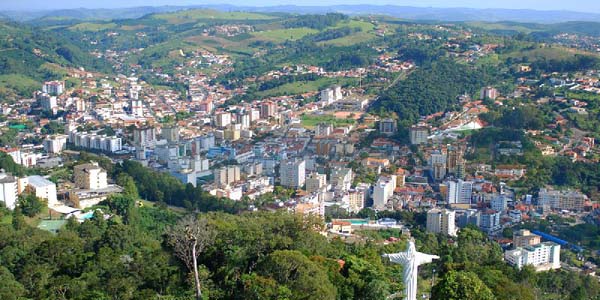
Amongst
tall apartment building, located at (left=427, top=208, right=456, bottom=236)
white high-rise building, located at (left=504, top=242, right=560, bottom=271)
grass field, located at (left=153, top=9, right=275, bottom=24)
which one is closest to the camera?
white high-rise building, located at (left=504, top=242, right=560, bottom=271)

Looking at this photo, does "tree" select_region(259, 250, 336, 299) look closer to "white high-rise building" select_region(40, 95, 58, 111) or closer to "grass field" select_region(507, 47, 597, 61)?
"white high-rise building" select_region(40, 95, 58, 111)

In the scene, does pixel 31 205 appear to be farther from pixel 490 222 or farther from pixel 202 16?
pixel 202 16

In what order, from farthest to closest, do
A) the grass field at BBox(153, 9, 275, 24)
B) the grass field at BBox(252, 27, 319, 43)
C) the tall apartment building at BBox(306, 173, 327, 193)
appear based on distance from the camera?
the grass field at BBox(153, 9, 275, 24)
the grass field at BBox(252, 27, 319, 43)
the tall apartment building at BBox(306, 173, 327, 193)

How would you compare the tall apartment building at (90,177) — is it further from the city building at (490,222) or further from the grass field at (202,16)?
the grass field at (202,16)

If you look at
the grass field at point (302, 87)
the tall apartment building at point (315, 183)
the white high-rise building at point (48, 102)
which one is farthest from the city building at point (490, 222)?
the white high-rise building at point (48, 102)

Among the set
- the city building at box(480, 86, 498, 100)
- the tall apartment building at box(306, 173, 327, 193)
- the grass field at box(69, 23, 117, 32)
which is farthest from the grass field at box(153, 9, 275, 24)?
the tall apartment building at box(306, 173, 327, 193)

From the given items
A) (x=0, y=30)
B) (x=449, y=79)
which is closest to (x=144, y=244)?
(x=449, y=79)

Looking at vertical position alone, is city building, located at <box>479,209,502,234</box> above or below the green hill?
below
